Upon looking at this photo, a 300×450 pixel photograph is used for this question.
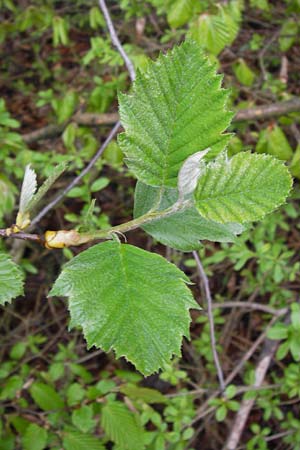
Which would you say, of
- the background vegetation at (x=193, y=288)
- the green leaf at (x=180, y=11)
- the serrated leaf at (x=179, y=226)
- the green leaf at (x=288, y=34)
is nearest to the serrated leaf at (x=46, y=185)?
the serrated leaf at (x=179, y=226)

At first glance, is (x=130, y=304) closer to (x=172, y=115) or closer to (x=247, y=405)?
(x=172, y=115)

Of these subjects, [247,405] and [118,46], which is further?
[247,405]

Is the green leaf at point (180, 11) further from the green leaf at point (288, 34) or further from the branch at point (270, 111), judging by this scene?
the green leaf at point (288, 34)

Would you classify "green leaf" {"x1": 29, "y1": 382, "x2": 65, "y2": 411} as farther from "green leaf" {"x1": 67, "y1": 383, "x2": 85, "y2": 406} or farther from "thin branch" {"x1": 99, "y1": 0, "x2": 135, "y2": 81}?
"thin branch" {"x1": 99, "y1": 0, "x2": 135, "y2": 81}

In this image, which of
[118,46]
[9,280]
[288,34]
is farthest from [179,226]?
[288,34]

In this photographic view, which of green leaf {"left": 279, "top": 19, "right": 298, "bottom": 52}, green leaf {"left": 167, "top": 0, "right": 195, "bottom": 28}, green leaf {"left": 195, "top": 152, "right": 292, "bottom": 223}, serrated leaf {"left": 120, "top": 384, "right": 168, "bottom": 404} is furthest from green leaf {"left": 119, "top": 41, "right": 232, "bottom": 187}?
green leaf {"left": 279, "top": 19, "right": 298, "bottom": 52}

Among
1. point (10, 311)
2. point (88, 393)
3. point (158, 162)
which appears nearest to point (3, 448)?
point (88, 393)

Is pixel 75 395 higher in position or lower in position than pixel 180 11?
lower
